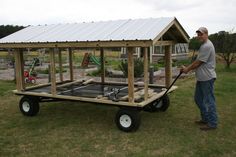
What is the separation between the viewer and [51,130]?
7.21m

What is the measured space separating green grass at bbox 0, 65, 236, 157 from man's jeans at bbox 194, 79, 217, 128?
0.30 meters


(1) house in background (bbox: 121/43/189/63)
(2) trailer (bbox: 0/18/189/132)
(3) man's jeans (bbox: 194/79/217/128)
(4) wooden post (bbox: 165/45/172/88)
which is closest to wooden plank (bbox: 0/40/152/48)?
(2) trailer (bbox: 0/18/189/132)

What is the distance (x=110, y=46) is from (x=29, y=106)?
3.18 m

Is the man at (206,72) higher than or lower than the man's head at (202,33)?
lower

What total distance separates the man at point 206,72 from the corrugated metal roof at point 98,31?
3.03 ft

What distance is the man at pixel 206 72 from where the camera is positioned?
22.2ft

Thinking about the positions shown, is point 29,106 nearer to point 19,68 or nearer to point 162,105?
point 19,68

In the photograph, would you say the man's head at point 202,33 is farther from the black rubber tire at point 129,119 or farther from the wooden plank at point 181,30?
the black rubber tire at point 129,119

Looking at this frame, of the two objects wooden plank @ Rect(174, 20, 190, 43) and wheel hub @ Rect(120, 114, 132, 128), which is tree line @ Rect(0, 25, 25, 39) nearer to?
wooden plank @ Rect(174, 20, 190, 43)

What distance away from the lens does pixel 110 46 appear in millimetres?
6695

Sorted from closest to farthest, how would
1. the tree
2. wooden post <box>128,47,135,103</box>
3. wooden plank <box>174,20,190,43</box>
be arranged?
wooden post <box>128,47,135,103</box>, wooden plank <box>174,20,190,43</box>, the tree

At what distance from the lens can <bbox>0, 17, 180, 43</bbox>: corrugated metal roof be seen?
22.0 ft

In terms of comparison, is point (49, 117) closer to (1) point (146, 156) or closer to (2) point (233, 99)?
(1) point (146, 156)

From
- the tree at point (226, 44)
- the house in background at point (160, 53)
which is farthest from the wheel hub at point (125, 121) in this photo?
the house in background at point (160, 53)
